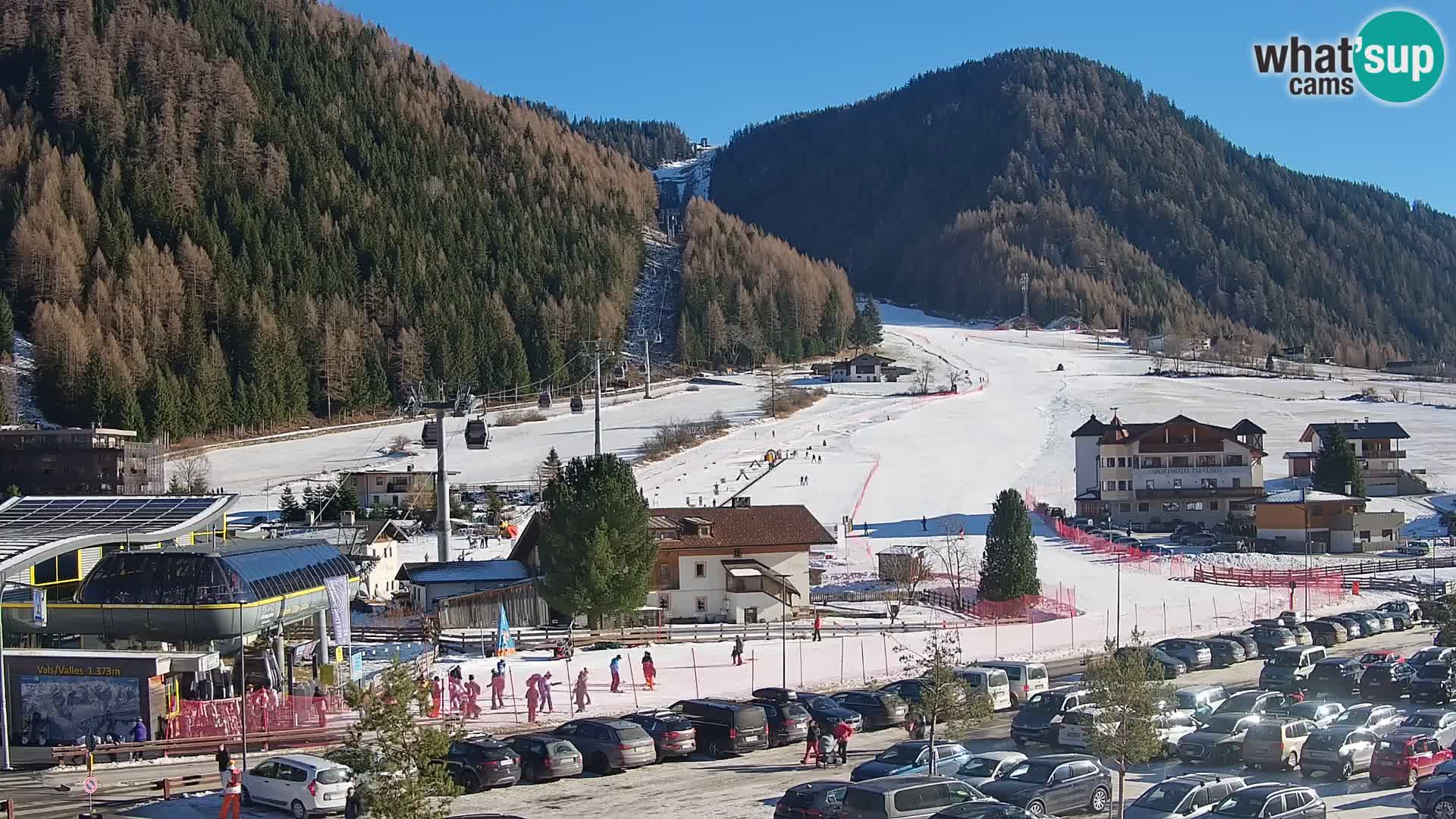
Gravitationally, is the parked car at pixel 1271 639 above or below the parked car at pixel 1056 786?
below

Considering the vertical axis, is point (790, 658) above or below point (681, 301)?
below

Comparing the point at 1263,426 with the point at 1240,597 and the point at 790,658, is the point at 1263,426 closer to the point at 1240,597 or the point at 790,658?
the point at 1240,597

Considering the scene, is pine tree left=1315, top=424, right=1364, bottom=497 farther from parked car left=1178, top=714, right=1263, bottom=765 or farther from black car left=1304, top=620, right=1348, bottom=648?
parked car left=1178, top=714, right=1263, bottom=765

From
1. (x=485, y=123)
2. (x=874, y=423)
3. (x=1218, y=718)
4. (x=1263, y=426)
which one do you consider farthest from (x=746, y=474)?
(x=485, y=123)

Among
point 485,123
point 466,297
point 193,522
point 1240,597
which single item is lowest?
point 1240,597

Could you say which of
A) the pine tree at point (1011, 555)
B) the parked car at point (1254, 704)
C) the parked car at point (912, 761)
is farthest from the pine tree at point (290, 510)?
the parked car at point (1254, 704)

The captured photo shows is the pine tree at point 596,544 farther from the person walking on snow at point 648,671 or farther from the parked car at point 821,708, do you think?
the parked car at point 821,708
